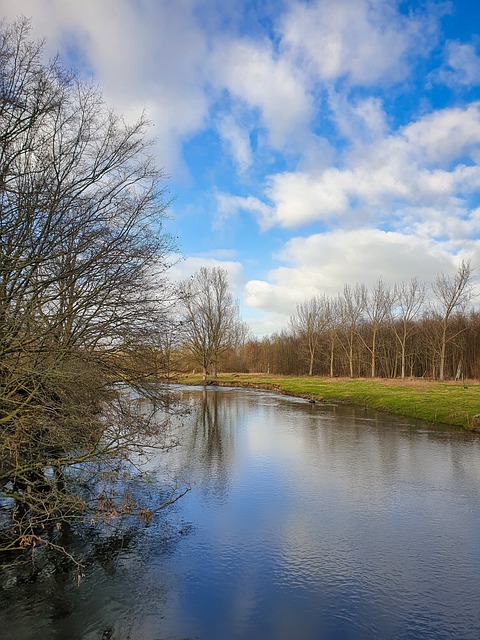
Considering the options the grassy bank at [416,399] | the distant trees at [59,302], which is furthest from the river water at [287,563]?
the grassy bank at [416,399]

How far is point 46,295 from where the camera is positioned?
836 cm

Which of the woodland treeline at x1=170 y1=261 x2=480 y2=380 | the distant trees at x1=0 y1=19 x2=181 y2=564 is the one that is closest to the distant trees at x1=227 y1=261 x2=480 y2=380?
the woodland treeline at x1=170 y1=261 x2=480 y2=380

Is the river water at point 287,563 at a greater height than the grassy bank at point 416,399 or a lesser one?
lesser

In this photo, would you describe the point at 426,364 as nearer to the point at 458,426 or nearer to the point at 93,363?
the point at 458,426

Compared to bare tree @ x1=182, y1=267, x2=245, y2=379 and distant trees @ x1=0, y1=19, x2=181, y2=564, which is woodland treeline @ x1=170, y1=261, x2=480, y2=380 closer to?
bare tree @ x1=182, y1=267, x2=245, y2=379

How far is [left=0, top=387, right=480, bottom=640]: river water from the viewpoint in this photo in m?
6.28

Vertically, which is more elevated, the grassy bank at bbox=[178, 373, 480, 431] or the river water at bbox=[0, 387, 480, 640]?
the grassy bank at bbox=[178, 373, 480, 431]

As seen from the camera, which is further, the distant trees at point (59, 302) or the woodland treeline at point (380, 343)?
the woodland treeline at point (380, 343)

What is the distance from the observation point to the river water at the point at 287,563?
Result: 6.28m

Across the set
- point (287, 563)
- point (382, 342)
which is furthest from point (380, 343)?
point (287, 563)

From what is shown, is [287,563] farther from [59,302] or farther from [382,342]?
[382,342]

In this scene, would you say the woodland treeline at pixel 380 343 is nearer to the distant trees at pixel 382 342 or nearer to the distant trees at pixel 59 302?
the distant trees at pixel 382 342

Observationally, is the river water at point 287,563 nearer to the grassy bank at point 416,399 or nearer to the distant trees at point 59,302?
the distant trees at point 59,302

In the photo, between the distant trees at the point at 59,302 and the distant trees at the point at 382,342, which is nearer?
the distant trees at the point at 59,302
